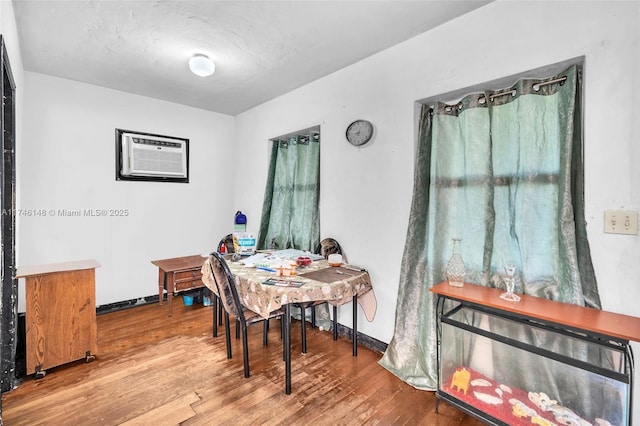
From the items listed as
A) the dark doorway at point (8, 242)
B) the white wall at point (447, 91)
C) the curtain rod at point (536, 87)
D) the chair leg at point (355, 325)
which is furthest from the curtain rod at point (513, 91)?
the dark doorway at point (8, 242)

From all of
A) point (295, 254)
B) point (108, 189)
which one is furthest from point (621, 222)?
point (108, 189)

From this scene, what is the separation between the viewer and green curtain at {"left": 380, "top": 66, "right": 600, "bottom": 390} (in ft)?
5.21

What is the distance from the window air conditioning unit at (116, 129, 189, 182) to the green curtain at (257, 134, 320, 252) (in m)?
1.23

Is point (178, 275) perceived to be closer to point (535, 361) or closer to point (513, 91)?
point (535, 361)

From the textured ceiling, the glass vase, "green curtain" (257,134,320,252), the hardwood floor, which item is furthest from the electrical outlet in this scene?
"green curtain" (257,134,320,252)

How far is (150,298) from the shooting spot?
12.0 feet

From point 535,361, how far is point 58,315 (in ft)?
10.4

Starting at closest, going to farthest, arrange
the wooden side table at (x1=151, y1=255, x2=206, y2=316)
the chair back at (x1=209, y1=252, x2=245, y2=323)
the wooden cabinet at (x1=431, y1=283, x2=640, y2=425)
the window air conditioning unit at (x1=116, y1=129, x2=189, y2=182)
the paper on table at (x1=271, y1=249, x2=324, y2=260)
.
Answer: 1. the wooden cabinet at (x1=431, y1=283, x2=640, y2=425)
2. the chair back at (x1=209, y1=252, x2=245, y2=323)
3. the paper on table at (x1=271, y1=249, x2=324, y2=260)
4. the wooden side table at (x1=151, y1=255, x2=206, y2=316)
5. the window air conditioning unit at (x1=116, y1=129, x2=189, y2=182)

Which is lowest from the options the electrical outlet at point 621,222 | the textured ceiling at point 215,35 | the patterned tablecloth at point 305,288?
the patterned tablecloth at point 305,288

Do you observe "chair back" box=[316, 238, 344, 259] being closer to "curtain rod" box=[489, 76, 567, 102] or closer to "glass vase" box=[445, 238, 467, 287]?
"glass vase" box=[445, 238, 467, 287]

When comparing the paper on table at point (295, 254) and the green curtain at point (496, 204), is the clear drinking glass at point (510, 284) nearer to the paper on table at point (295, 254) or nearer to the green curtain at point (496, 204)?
the green curtain at point (496, 204)

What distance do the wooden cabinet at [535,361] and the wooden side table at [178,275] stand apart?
99.0 inches

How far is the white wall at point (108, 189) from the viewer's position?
2.93 metres

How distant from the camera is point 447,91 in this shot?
2053 millimetres
